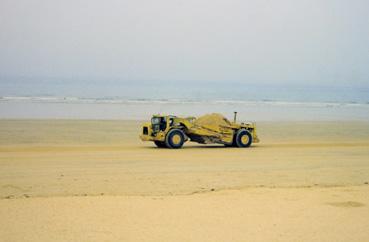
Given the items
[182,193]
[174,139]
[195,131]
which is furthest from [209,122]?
[182,193]

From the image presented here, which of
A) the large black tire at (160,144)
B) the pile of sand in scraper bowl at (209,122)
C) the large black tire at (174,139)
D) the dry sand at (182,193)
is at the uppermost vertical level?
the pile of sand in scraper bowl at (209,122)

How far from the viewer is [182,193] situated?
10.7m

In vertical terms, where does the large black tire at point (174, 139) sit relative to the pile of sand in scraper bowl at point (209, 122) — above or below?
below

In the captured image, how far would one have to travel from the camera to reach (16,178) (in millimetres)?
12227

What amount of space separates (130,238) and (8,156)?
9.63 m

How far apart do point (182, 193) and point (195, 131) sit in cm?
821

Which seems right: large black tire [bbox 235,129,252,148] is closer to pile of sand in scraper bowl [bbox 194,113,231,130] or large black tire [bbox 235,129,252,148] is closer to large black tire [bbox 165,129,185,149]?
pile of sand in scraper bowl [bbox 194,113,231,130]

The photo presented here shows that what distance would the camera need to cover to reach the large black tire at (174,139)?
61.1 ft

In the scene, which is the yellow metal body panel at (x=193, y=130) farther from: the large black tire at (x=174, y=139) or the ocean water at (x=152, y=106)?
the ocean water at (x=152, y=106)

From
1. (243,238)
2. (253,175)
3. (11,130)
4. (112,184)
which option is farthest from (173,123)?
(243,238)

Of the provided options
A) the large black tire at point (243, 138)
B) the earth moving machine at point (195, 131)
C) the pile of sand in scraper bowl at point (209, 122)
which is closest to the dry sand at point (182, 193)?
the earth moving machine at point (195, 131)

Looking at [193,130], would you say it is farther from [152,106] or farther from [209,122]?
[152,106]

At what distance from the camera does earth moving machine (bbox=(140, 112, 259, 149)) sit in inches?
734

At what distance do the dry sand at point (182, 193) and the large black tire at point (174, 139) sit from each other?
437 millimetres
